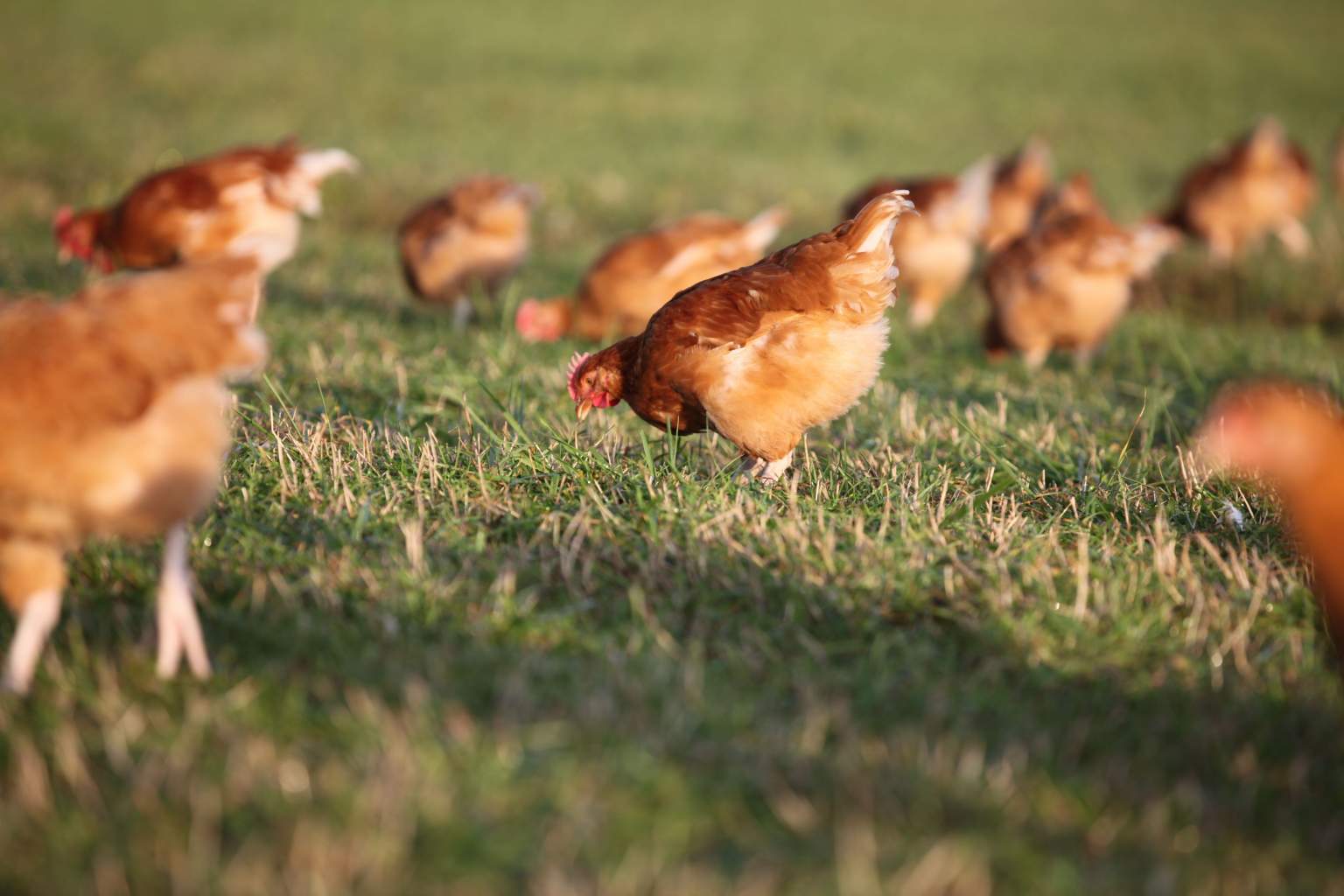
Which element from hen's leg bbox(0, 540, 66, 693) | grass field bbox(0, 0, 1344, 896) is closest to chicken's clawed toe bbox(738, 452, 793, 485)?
grass field bbox(0, 0, 1344, 896)

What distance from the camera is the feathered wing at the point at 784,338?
4.25 meters

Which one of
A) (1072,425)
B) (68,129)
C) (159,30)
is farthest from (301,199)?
(159,30)

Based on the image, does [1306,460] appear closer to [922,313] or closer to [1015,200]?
[922,313]

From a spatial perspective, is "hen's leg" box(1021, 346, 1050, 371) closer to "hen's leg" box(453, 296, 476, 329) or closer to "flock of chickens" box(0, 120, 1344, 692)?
"flock of chickens" box(0, 120, 1344, 692)

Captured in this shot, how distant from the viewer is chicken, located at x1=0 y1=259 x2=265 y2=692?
8.96ft

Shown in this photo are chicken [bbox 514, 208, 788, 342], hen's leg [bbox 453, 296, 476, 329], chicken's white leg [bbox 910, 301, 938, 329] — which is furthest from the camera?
chicken's white leg [bbox 910, 301, 938, 329]

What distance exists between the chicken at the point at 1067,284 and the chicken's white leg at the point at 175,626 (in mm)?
5781

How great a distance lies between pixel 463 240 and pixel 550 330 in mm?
1011

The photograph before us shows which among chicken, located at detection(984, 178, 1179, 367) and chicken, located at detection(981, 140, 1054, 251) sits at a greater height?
chicken, located at detection(984, 178, 1179, 367)

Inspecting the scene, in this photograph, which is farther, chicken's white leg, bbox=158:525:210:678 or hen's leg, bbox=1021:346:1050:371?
hen's leg, bbox=1021:346:1050:371

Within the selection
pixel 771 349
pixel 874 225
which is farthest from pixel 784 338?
pixel 874 225

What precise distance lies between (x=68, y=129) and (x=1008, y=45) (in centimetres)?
1983

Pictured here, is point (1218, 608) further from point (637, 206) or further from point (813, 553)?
point (637, 206)

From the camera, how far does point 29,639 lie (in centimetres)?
279
